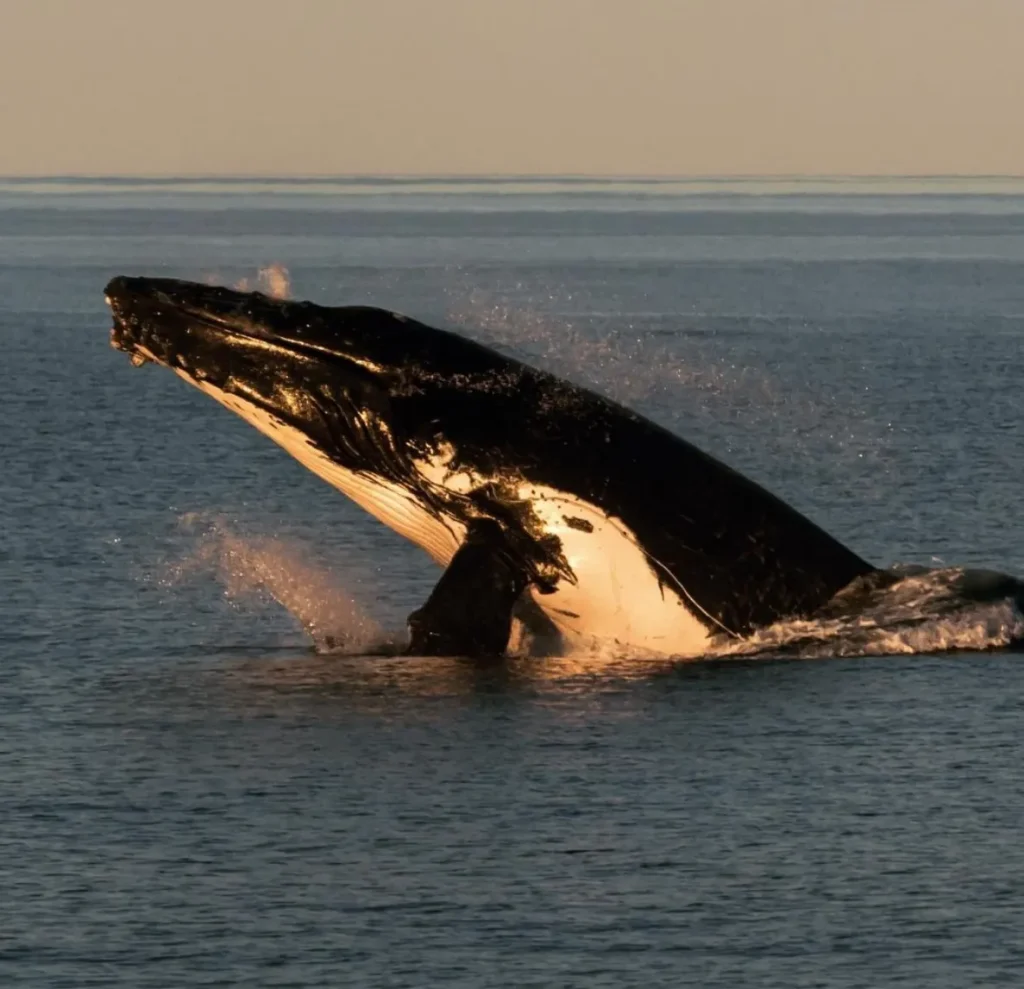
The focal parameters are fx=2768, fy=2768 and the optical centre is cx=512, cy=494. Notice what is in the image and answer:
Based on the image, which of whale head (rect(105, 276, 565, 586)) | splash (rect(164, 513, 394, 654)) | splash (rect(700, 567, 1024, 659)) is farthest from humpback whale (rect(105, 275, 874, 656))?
splash (rect(164, 513, 394, 654))

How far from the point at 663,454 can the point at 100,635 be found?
5378 mm

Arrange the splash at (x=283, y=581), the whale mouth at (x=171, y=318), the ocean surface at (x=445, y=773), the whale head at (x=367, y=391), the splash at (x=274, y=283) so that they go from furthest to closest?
the splash at (x=283, y=581), the splash at (x=274, y=283), the whale mouth at (x=171, y=318), the whale head at (x=367, y=391), the ocean surface at (x=445, y=773)

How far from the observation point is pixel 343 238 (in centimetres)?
15350

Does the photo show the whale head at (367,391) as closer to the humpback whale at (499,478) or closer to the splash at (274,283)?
the humpback whale at (499,478)

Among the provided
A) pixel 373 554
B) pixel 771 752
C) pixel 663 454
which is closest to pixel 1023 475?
pixel 373 554

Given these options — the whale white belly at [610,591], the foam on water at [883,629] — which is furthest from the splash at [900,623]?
the whale white belly at [610,591]

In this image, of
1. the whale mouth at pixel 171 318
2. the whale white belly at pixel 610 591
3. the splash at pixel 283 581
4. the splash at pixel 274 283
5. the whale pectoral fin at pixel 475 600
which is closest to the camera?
the whale pectoral fin at pixel 475 600

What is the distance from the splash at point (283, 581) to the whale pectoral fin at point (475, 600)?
113cm

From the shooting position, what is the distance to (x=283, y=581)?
2625cm

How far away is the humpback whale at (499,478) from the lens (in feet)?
69.9

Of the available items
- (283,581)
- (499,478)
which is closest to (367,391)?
(499,478)

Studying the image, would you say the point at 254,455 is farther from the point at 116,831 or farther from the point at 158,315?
the point at 116,831

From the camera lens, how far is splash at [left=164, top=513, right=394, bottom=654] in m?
23.2

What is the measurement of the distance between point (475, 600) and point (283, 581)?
5.43m
